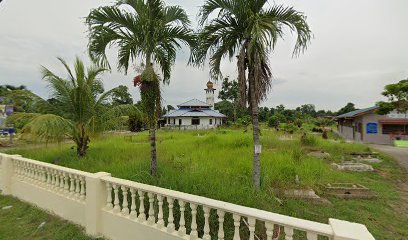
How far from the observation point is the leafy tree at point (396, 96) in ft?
43.3

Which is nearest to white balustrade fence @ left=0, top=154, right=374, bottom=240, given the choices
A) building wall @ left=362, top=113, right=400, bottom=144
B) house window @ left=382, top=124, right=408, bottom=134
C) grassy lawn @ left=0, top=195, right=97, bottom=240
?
grassy lawn @ left=0, top=195, right=97, bottom=240

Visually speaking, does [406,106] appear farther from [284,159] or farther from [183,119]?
[183,119]

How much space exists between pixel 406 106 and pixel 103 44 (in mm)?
16471

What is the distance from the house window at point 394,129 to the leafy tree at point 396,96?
4.55 m

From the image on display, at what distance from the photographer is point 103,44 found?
5.23m

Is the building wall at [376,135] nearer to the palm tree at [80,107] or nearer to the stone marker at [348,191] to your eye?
the stone marker at [348,191]

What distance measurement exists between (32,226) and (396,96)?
17630 millimetres

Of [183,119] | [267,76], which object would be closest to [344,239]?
[267,76]

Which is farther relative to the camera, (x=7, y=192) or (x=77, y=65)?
(x=77, y=65)

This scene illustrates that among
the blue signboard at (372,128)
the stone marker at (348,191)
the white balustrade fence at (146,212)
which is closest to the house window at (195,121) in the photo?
the blue signboard at (372,128)

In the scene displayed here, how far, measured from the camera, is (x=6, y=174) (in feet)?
19.7

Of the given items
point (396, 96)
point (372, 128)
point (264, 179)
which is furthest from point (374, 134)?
point (264, 179)

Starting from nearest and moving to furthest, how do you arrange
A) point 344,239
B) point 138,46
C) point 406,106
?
point 344,239, point 138,46, point 406,106

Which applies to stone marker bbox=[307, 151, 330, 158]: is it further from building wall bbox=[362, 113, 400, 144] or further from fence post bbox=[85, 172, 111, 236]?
building wall bbox=[362, 113, 400, 144]
